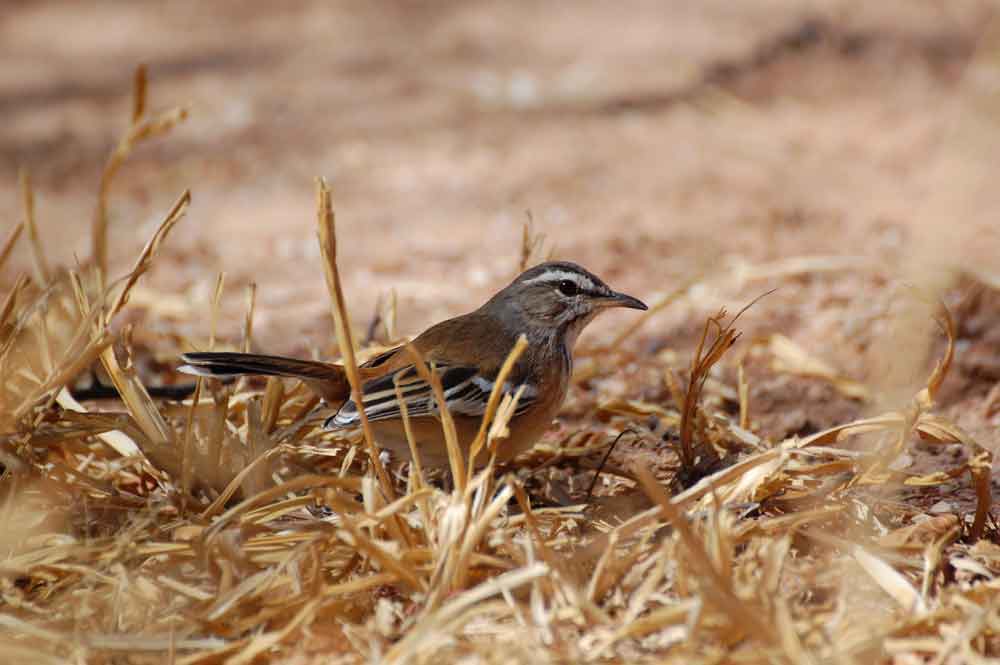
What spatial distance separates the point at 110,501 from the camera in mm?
3557

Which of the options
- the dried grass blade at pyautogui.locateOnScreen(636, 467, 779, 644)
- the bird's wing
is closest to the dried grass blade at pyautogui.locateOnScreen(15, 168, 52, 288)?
the bird's wing

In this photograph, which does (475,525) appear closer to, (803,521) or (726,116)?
(803,521)

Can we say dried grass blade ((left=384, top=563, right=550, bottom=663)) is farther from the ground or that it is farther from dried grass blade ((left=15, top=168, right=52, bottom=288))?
dried grass blade ((left=15, top=168, right=52, bottom=288))

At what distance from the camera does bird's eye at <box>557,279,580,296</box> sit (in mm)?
4391

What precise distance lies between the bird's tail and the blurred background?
1.70 meters

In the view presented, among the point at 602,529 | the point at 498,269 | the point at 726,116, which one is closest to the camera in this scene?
the point at 602,529

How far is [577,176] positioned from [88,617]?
553 centimetres

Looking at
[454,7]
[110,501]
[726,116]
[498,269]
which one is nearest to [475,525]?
[110,501]

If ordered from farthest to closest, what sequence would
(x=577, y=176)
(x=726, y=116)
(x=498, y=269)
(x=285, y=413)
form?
1. (x=726, y=116)
2. (x=577, y=176)
3. (x=498, y=269)
4. (x=285, y=413)

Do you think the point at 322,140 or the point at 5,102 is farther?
the point at 5,102

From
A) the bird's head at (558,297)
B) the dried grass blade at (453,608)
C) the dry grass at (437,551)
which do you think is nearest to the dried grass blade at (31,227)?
the dry grass at (437,551)

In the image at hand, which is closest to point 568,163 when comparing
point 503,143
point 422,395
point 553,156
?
point 553,156

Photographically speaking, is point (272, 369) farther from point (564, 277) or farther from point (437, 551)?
point (564, 277)

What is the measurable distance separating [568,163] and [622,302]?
12.8ft
